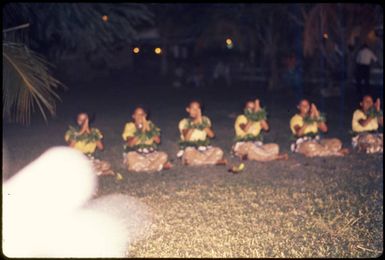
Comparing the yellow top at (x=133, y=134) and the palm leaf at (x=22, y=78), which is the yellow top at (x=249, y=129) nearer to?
the yellow top at (x=133, y=134)

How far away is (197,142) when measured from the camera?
8906 millimetres

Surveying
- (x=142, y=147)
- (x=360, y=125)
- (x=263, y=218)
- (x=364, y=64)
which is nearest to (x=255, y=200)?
(x=263, y=218)

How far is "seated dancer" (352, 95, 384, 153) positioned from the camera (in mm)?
9438

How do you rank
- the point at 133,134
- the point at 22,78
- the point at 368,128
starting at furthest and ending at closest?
the point at 368,128 < the point at 133,134 < the point at 22,78

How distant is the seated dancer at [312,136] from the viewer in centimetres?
928

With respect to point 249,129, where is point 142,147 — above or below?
below

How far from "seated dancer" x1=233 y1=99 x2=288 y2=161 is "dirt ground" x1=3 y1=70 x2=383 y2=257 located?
0.24 metres

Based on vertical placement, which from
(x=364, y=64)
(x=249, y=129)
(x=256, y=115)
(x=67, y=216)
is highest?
(x=364, y=64)

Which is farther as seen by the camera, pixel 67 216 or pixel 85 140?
pixel 85 140

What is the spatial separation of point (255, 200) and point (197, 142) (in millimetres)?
2483

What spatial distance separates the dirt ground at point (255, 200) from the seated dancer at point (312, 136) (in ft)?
0.79

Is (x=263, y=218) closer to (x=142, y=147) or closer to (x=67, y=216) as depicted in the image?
(x=67, y=216)

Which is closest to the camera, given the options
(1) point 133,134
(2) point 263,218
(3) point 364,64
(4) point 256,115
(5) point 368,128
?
(2) point 263,218

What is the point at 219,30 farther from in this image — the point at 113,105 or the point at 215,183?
the point at 215,183
